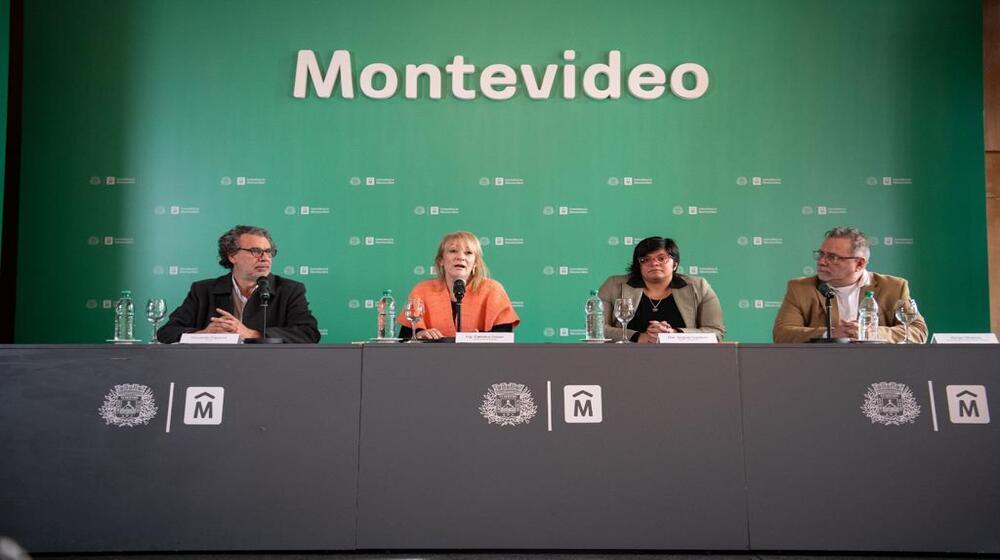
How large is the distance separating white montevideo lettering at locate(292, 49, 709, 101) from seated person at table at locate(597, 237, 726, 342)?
1606 mm

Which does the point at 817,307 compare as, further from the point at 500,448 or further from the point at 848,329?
the point at 500,448

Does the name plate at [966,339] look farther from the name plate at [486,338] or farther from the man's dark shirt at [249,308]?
the man's dark shirt at [249,308]

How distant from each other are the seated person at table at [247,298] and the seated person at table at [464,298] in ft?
1.61

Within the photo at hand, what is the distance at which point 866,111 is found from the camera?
16.5 feet

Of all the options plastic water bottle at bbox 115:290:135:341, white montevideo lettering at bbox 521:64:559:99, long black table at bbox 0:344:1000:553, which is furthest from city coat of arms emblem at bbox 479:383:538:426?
white montevideo lettering at bbox 521:64:559:99

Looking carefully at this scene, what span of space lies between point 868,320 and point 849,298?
1.25 feet

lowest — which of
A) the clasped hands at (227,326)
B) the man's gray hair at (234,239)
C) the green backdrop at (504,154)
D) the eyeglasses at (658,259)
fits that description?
the clasped hands at (227,326)

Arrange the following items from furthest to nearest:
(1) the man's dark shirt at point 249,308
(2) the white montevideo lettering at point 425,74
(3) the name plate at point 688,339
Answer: (2) the white montevideo lettering at point 425,74, (1) the man's dark shirt at point 249,308, (3) the name plate at point 688,339

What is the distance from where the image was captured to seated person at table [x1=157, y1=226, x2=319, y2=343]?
366 centimetres

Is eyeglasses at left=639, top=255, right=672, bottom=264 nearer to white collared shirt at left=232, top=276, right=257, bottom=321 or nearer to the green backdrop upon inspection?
the green backdrop

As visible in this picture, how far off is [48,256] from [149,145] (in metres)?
0.90

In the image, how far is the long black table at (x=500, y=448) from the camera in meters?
2.65

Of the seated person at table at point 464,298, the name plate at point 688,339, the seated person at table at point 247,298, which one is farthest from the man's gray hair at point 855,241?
the seated person at table at point 247,298

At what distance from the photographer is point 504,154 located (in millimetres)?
5047
